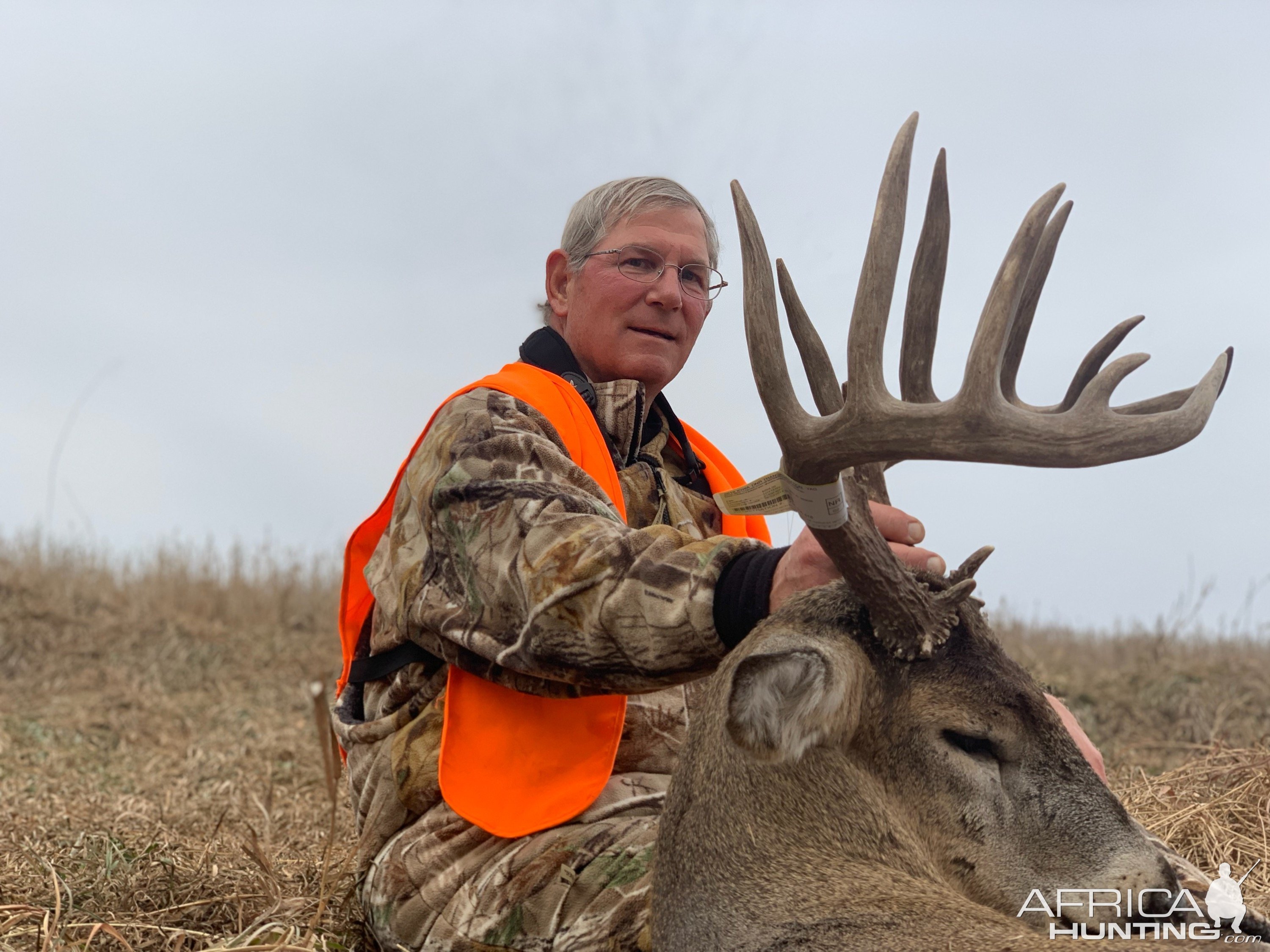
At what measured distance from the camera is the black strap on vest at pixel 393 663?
126 inches

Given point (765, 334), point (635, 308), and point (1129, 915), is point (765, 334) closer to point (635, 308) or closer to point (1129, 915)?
point (1129, 915)

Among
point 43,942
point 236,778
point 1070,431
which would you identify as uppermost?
point 1070,431

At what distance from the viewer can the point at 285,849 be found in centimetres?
477

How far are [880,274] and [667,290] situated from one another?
5.18ft

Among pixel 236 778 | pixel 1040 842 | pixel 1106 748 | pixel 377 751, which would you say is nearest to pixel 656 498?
pixel 377 751

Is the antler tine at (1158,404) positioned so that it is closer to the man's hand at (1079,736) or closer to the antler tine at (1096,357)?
the antler tine at (1096,357)

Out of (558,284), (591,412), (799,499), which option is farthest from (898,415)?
(558,284)

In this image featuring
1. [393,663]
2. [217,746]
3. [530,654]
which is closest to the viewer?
[530,654]

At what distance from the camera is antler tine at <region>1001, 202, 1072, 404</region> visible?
2.68 m

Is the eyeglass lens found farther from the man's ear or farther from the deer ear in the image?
the deer ear

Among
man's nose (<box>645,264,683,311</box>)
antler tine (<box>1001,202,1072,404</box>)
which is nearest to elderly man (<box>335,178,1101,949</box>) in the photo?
man's nose (<box>645,264,683,311</box>)

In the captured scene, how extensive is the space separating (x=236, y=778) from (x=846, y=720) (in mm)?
5642

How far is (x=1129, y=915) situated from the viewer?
232cm

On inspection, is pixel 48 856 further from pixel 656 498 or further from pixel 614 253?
pixel 614 253
